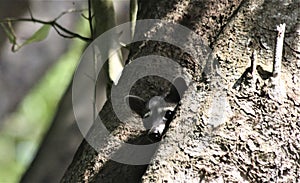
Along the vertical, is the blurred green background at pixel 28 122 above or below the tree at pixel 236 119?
above

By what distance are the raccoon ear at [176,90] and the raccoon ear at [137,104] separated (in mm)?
59

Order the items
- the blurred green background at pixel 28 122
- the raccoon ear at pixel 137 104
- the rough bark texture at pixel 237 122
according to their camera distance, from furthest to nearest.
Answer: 1. the blurred green background at pixel 28 122
2. the raccoon ear at pixel 137 104
3. the rough bark texture at pixel 237 122

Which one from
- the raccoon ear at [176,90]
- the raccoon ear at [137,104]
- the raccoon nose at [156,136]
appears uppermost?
the raccoon ear at [176,90]

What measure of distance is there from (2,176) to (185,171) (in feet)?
15.0

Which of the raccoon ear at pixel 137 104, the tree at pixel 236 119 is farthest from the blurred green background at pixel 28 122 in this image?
the tree at pixel 236 119

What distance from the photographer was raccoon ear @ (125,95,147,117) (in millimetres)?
1635

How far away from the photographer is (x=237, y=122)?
4.72ft

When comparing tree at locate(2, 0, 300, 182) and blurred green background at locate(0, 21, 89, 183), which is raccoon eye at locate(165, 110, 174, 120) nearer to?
tree at locate(2, 0, 300, 182)

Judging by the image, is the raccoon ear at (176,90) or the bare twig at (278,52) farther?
the raccoon ear at (176,90)

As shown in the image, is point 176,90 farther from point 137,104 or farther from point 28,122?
point 28,122

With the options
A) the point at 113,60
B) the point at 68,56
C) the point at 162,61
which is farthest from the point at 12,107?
the point at 162,61

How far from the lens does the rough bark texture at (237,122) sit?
1.41m

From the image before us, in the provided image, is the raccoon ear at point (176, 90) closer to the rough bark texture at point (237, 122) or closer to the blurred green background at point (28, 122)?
the rough bark texture at point (237, 122)

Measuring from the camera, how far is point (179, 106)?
1.50 meters
